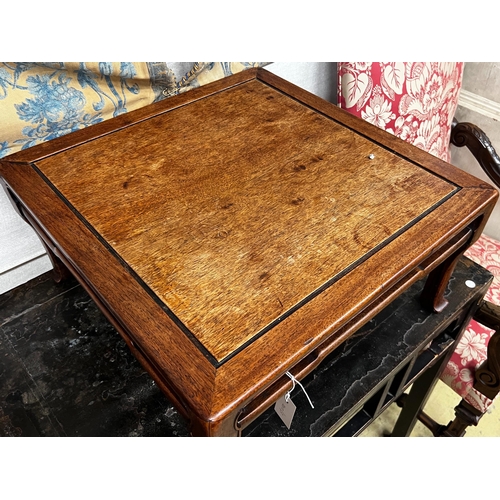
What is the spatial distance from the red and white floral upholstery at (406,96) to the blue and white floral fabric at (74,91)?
0.88 ft

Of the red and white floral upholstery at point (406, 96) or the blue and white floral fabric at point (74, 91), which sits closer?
the blue and white floral fabric at point (74, 91)

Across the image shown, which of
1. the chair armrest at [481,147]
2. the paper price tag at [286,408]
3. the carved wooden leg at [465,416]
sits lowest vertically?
the carved wooden leg at [465,416]

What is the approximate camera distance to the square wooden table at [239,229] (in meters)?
0.44

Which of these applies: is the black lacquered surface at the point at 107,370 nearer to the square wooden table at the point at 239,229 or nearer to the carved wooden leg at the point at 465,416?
the square wooden table at the point at 239,229

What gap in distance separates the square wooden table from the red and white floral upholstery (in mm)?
207

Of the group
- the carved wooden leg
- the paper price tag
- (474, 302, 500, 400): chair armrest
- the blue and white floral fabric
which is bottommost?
the carved wooden leg

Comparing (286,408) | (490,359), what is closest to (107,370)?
(286,408)

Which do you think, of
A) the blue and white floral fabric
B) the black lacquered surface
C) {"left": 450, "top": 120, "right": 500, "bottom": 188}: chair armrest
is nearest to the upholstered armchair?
{"left": 450, "top": 120, "right": 500, "bottom": 188}: chair armrest

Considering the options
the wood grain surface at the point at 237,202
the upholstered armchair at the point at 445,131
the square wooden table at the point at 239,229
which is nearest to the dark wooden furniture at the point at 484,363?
the upholstered armchair at the point at 445,131

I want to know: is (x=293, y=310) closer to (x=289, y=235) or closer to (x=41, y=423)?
(x=289, y=235)

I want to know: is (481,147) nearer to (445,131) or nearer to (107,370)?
(445,131)

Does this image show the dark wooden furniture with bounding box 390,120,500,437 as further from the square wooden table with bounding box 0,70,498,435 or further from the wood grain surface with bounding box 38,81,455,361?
the wood grain surface with bounding box 38,81,455,361

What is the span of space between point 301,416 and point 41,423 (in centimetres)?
33

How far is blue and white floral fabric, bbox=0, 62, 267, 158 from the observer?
0.62 m
